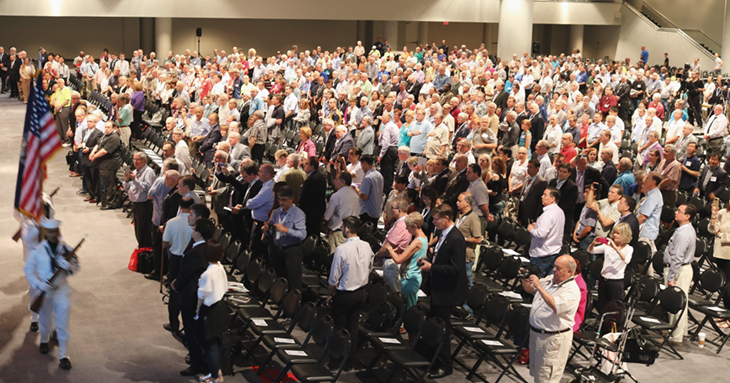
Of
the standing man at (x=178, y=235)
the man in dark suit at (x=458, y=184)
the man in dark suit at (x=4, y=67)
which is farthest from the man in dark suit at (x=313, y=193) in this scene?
the man in dark suit at (x=4, y=67)

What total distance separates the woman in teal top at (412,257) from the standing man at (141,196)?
3.95 m

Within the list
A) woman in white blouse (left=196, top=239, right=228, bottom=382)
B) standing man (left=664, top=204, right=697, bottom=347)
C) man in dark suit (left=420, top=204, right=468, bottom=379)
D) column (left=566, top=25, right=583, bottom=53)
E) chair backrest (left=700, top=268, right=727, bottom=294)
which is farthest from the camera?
column (left=566, top=25, right=583, bottom=53)

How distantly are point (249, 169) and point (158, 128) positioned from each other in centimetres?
938

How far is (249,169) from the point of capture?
944 cm

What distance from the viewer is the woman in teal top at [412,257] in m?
7.38

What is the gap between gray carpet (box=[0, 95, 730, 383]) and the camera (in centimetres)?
718

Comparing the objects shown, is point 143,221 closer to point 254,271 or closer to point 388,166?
point 254,271

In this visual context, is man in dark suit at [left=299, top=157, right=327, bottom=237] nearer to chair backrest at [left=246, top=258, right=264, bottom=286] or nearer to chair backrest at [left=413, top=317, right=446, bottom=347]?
chair backrest at [left=246, top=258, right=264, bottom=286]

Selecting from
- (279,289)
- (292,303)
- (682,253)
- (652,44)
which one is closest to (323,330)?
(292,303)

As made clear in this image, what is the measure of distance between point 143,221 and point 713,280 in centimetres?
723

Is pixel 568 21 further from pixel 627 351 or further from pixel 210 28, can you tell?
pixel 627 351

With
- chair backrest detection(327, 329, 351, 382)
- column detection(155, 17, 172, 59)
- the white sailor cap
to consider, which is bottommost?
chair backrest detection(327, 329, 351, 382)

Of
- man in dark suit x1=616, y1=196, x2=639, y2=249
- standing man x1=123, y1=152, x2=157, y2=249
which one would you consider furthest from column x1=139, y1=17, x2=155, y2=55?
man in dark suit x1=616, y1=196, x2=639, y2=249

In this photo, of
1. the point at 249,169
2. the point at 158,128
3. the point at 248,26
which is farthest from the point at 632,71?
the point at 248,26
